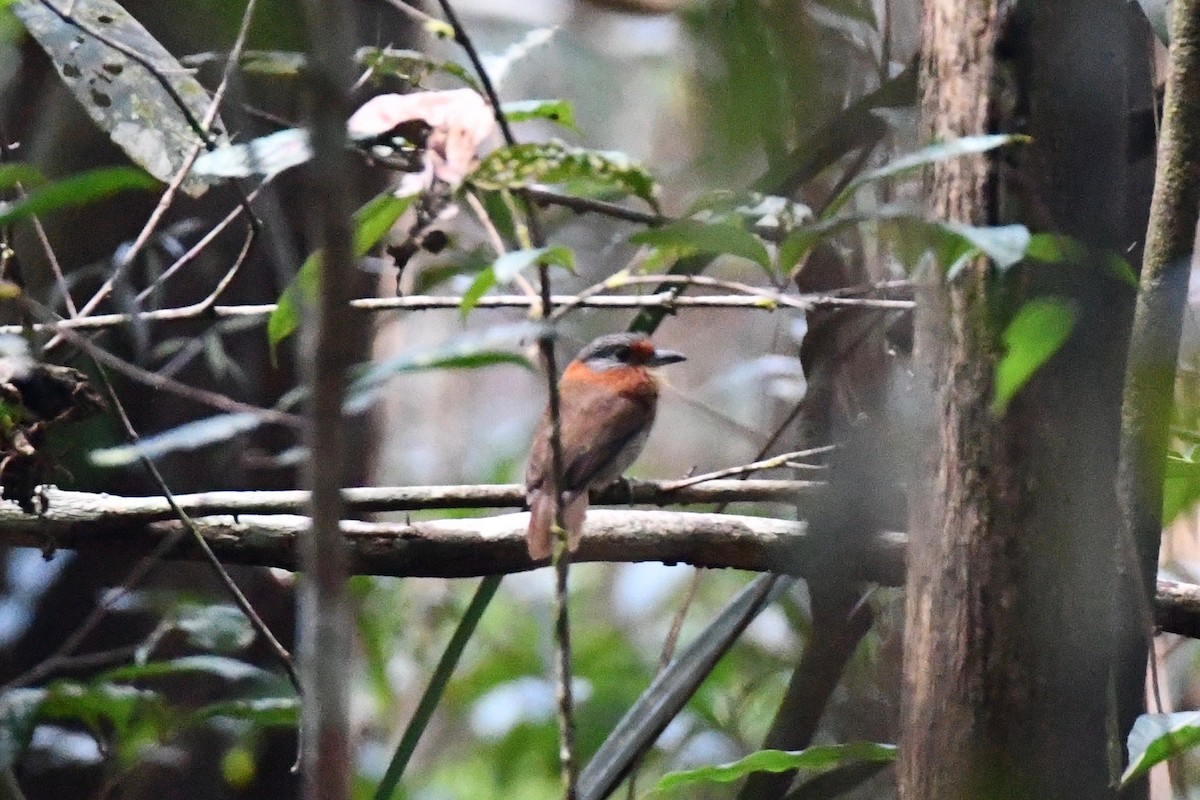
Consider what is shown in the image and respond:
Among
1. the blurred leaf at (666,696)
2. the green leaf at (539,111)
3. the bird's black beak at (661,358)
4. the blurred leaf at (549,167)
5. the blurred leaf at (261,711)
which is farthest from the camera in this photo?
the bird's black beak at (661,358)

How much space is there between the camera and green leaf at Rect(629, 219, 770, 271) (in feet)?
3.10

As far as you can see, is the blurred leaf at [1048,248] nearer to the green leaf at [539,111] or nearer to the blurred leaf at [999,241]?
the blurred leaf at [999,241]

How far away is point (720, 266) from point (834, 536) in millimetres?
1475

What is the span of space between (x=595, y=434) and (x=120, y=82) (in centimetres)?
136

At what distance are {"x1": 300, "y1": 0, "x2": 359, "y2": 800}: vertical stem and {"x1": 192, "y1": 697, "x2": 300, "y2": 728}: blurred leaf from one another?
3.52ft

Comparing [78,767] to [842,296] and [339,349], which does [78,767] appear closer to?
[842,296]

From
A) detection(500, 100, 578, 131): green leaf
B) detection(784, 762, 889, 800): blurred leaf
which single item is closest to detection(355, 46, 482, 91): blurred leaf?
detection(500, 100, 578, 131): green leaf

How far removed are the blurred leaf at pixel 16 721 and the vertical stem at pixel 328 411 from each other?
3.42 feet

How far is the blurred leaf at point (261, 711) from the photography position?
61.6 inches

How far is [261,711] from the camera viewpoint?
159 centimetres

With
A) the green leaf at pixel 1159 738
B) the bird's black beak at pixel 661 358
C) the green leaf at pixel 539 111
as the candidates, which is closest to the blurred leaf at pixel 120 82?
the green leaf at pixel 539 111

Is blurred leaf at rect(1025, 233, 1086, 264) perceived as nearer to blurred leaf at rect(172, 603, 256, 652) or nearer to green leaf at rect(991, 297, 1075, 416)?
green leaf at rect(991, 297, 1075, 416)

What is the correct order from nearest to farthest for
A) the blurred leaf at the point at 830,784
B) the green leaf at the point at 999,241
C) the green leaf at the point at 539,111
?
the green leaf at the point at 999,241 < the green leaf at the point at 539,111 < the blurred leaf at the point at 830,784

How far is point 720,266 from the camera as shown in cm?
309
